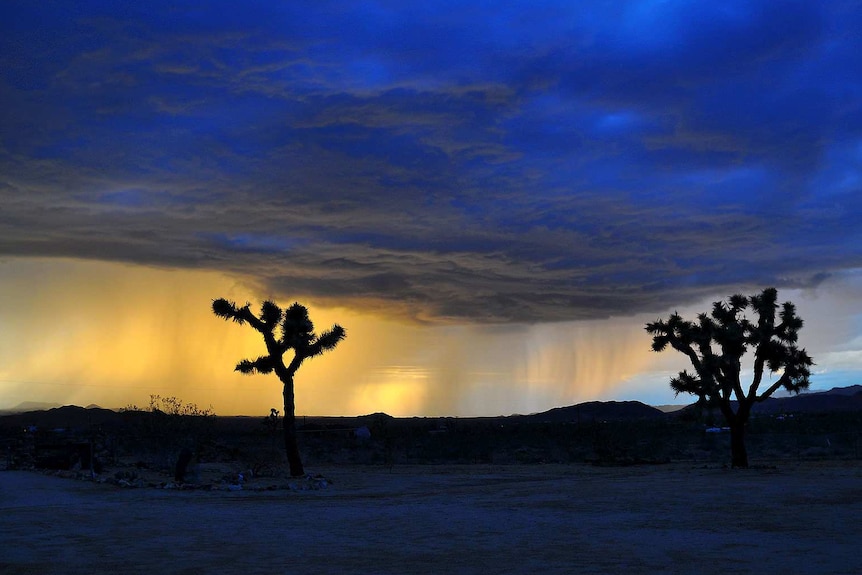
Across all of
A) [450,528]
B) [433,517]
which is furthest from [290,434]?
[450,528]

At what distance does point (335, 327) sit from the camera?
34.2 metres

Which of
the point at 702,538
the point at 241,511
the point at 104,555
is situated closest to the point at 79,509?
the point at 241,511

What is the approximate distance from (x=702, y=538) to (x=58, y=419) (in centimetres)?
16231

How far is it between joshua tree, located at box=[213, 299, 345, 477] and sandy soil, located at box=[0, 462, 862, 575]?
5.23 metres

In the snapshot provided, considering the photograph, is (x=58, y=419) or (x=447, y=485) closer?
(x=447, y=485)

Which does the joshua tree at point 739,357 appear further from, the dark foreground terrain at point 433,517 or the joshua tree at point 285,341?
the joshua tree at point 285,341

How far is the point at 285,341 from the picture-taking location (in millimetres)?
33000

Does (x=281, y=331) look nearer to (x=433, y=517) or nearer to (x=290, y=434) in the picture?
(x=290, y=434)

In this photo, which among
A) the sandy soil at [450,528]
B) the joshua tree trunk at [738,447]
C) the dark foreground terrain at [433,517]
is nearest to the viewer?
the sandy soil at [450,528]

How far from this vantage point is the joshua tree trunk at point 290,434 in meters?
32.0

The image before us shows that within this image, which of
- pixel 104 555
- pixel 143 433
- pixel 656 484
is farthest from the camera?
pixel 143 433

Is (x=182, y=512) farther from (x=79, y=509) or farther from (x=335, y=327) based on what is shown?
(x=335, y=327)

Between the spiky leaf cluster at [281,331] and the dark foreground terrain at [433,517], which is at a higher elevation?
the spiky leaf cluster at [281,331]

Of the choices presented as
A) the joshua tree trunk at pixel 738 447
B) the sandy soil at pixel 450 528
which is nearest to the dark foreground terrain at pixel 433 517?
the sandy soil at pixel 450 528
